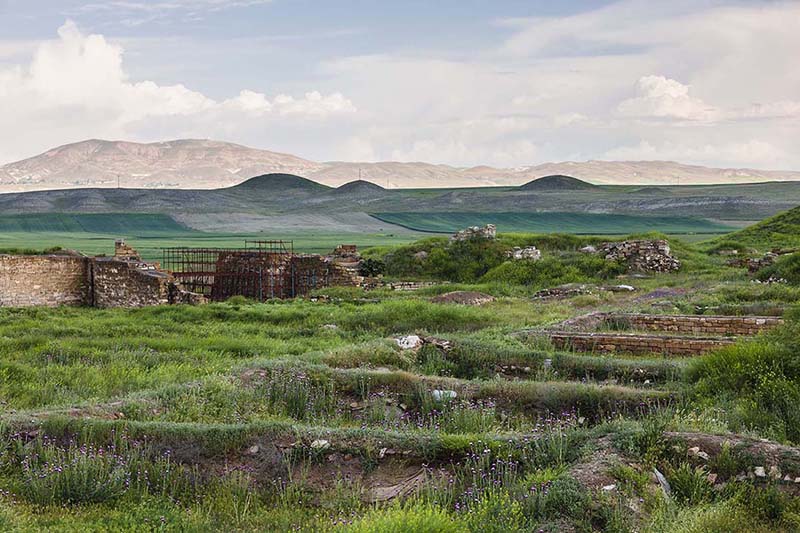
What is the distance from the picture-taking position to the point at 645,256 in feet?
91.5

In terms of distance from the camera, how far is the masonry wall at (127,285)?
2391cm

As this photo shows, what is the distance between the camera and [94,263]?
2647cm

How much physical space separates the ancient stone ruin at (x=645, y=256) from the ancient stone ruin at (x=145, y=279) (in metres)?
9.37

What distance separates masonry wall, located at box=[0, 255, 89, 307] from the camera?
25.3 meters

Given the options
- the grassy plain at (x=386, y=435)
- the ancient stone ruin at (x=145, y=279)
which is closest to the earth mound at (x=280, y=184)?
the ancient stone ruin at (x=145, y=279)

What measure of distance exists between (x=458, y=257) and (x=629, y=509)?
25107 millimetres

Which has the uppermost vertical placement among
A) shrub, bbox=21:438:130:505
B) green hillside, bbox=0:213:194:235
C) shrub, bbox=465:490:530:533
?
shrub, bbox=465:490:530:533

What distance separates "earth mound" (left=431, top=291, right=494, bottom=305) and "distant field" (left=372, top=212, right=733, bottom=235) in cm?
6044

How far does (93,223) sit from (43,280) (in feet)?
271

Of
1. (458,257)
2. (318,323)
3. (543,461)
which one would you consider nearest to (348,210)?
(458,257)

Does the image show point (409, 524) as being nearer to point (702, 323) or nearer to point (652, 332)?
point (652, 332)

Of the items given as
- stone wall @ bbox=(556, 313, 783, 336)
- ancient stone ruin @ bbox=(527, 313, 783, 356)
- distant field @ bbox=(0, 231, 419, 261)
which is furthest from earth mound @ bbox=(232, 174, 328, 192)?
ancient stone ruin @ bbox=(527, 313, 783, 356)

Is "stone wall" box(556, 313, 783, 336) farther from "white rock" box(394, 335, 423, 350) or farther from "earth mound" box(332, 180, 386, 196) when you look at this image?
"earth mound" box(332, 180, 386, 196)

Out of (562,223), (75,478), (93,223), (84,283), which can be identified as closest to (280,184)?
(93,223)
